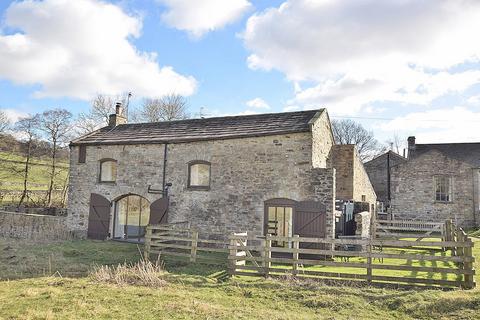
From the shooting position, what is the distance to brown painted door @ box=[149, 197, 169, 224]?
52.2 ft

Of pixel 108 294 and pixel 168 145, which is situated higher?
pixel 168 145

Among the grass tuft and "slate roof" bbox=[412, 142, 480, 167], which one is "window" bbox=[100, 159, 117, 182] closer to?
the grass tuft

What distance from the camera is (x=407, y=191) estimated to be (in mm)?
26781

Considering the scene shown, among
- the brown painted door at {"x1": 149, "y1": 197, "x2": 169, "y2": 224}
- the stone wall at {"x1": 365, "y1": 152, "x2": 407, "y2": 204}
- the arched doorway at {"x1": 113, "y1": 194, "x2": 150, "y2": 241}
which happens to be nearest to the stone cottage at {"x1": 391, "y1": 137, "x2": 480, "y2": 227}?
the stone wall at {"x1": 365, "y1": 152, "x2": 407, "y2": 204}

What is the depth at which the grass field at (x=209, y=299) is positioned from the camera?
7.14 m

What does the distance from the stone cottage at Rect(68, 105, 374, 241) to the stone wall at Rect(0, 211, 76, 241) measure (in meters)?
0.57

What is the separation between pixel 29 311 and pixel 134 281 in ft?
8.71

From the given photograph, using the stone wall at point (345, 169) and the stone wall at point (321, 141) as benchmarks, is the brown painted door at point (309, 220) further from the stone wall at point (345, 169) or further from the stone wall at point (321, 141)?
the stone wall at point (345, 169)

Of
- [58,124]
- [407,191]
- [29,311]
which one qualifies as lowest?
[29,311]

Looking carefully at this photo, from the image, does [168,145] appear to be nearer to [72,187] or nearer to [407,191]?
[72,187]

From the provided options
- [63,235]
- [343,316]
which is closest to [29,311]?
[343,316]

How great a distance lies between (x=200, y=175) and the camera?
1586cm

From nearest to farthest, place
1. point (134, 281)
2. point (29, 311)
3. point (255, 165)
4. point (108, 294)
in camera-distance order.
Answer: point (29, 311) → point (108, 294) → point (134, 281) → point (255, 165)

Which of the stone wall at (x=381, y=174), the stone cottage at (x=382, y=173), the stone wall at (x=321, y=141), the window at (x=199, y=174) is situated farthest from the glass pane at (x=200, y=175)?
the stone wall at (x=381, y=174)
